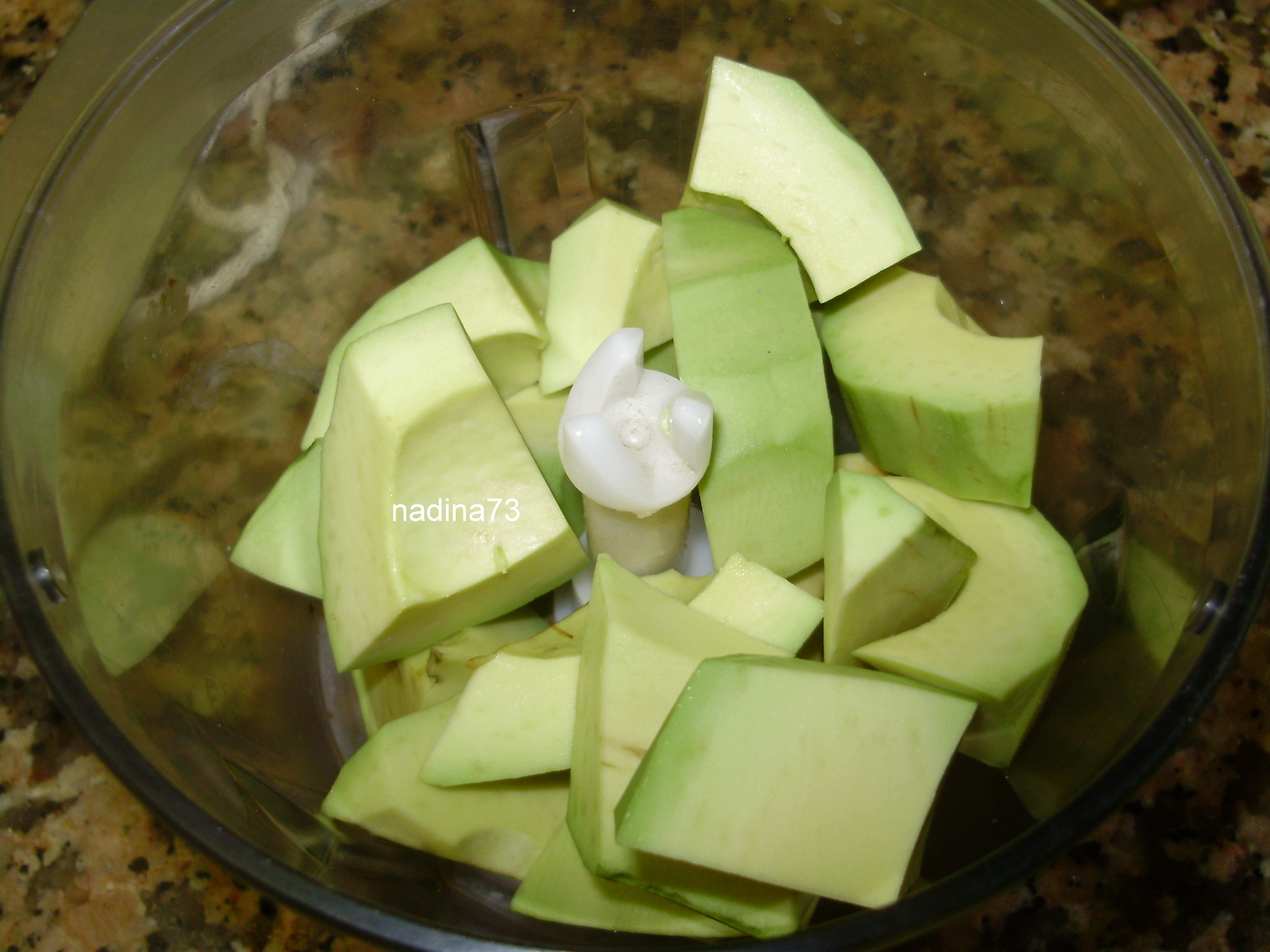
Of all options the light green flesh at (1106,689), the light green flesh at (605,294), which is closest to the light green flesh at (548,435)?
the light green flesh at (605,294)

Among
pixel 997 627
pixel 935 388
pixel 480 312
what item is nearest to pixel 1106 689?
pixel 997 627

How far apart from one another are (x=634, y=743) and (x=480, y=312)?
29cm

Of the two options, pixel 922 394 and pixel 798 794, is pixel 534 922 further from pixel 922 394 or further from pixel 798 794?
pixel 922 394

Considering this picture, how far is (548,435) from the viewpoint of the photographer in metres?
0.57

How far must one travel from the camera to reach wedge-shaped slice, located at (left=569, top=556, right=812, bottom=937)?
374mm

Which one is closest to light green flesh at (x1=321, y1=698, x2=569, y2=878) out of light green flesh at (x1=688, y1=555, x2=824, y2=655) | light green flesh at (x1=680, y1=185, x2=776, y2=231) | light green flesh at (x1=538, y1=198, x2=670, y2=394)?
light green flesh at (x1=688, y1=555, x2=824, y2=655)

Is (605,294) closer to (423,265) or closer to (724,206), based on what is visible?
(724,206)

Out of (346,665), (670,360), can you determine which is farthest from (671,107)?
(346,665)

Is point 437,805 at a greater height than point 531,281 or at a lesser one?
lesser

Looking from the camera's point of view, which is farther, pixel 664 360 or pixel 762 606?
pixel 664 360

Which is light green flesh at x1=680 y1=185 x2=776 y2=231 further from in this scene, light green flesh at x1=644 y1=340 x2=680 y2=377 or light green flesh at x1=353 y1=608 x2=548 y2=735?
light green flesh at x1=353 y1=608 x2=548 y2=735

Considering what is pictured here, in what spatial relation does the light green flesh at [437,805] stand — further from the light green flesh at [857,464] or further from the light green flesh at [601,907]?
the light green flesh at [857,464]

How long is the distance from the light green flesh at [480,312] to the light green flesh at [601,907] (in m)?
0.29

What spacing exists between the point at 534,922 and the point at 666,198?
0.53m
